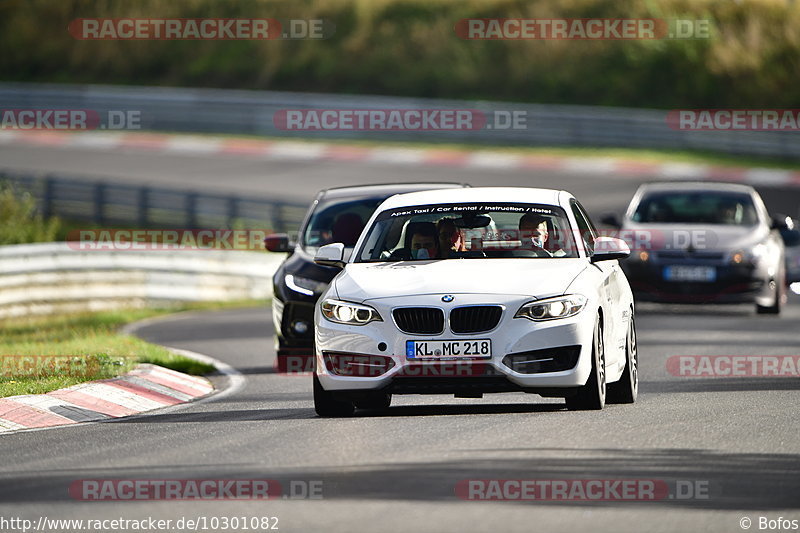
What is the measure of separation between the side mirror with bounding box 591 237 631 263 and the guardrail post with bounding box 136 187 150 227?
20.8 metres

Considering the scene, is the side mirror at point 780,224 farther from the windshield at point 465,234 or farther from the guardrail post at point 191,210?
the guardrail post at point 191,210

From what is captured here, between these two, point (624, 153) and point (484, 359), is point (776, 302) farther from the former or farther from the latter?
point (624, 153)

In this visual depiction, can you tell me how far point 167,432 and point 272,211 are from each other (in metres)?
20.9

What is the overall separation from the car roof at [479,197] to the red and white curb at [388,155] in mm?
26915

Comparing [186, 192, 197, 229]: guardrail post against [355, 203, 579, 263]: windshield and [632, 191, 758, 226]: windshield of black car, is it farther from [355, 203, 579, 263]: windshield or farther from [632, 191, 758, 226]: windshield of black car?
[355, 203, 579, 263]: windshield

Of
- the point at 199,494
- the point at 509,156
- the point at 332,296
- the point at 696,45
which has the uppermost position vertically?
the point at 696,45

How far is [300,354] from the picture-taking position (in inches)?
627

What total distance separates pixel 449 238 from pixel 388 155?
3117 cm

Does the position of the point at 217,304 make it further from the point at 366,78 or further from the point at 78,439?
the point at 366,78

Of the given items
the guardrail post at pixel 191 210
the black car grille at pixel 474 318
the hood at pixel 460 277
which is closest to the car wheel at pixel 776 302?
the hood at pixel 460 277

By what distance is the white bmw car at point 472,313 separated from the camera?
1106cm

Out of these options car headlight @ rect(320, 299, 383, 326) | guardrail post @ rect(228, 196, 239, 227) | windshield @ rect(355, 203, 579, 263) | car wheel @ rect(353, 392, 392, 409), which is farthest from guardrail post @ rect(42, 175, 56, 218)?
car headlight @ rect(320, 299, 383, 326)

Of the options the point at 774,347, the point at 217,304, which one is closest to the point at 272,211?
the point at 217,304

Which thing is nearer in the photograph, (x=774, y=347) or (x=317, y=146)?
(x=774, y=347)
